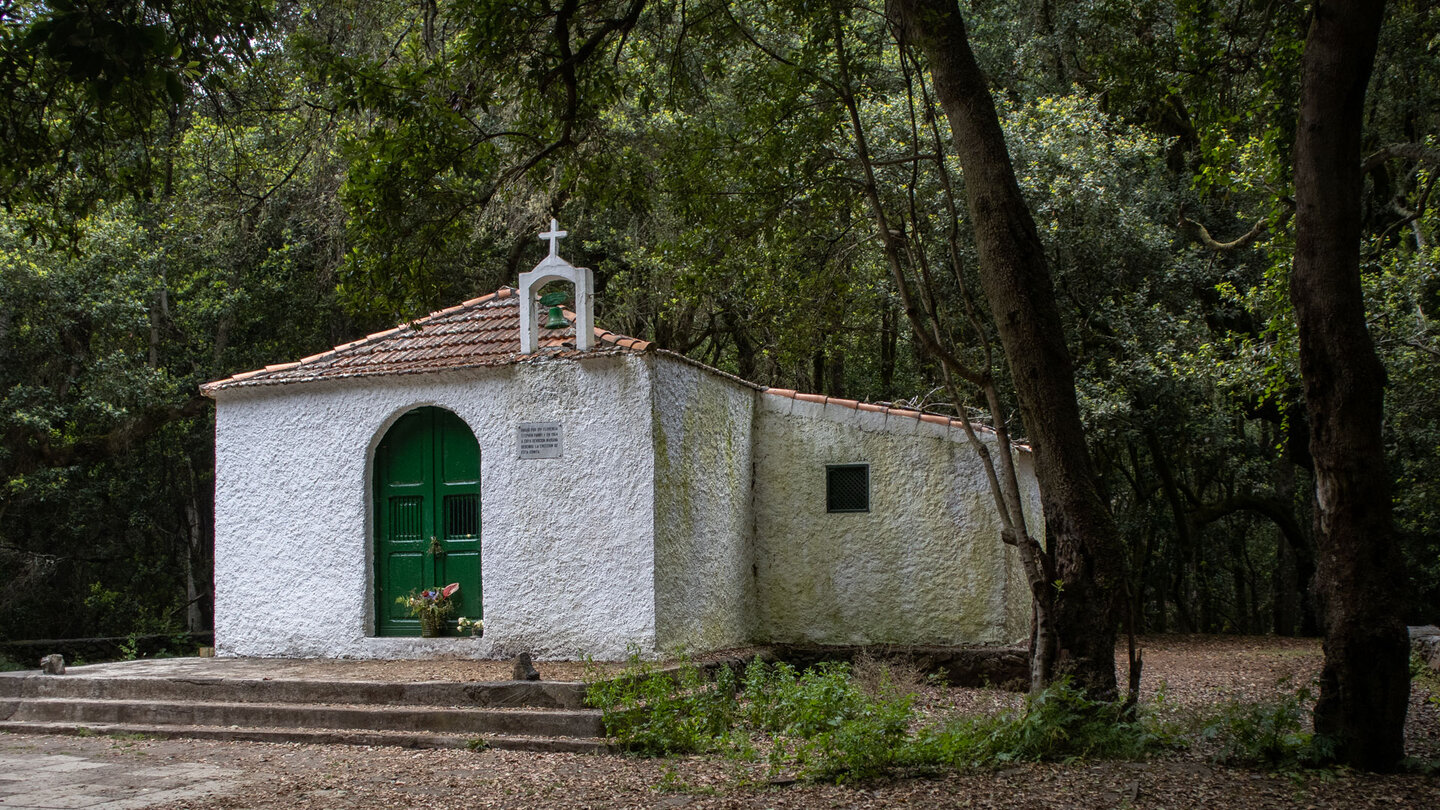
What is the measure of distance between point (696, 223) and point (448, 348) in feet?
10.8

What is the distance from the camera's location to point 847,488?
12578 millimetres

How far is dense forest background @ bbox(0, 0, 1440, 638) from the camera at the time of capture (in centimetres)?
799

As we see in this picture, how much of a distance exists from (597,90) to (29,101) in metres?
3.82

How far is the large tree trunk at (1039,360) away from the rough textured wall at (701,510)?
4.18 metres

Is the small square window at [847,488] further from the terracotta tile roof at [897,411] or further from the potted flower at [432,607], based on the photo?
the potted flower at [432,607]

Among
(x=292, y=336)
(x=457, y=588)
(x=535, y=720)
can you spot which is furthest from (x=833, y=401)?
(x=292, y=336)

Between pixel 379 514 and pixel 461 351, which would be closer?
pixel 461 351

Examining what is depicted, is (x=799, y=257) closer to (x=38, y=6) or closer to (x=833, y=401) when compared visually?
(x=833, y=401)

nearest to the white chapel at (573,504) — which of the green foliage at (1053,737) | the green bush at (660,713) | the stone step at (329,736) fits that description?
the green bush at (660,713)

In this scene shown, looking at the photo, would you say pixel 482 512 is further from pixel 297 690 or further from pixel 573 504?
pixel 297 690

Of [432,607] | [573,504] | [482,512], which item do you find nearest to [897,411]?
[573,504]

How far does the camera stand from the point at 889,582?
12297 mm

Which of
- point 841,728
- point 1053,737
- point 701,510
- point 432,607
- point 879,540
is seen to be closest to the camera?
point 1053,737

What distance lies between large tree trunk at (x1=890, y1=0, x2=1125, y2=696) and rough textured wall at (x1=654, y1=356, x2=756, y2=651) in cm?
418
